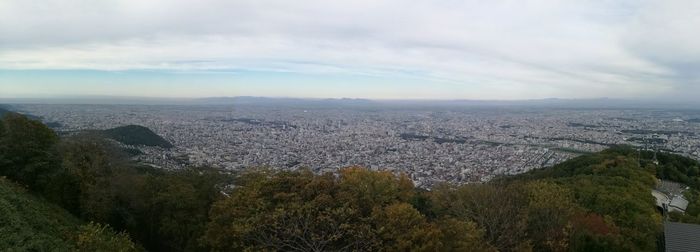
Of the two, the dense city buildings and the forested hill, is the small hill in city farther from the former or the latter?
the forested hill

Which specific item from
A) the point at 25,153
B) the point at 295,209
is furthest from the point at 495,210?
the point at 25,153

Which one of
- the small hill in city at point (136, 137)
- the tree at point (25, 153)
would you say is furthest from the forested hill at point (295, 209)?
the small hill in city at point (136, 137)

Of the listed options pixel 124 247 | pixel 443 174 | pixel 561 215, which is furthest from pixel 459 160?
pixel 124 247

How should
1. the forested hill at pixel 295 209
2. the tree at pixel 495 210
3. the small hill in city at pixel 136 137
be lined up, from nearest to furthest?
the forested hill at pixel 295 209
the tree at pixel 495 210
the small hill in city at pixel 136 137

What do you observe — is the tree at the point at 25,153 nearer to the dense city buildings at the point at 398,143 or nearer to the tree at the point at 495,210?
the dense city buildings at the point at 398,143

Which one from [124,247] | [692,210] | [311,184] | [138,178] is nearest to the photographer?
[124,247]

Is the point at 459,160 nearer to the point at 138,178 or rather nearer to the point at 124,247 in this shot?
the point at 138,178

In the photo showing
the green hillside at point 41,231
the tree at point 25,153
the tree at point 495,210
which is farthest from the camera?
the tree at point 25,153

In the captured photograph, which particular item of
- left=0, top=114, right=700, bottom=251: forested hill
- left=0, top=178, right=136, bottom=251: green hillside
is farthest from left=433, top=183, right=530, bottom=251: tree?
left=0, top=178, right=136, bottom=251: green hillside
